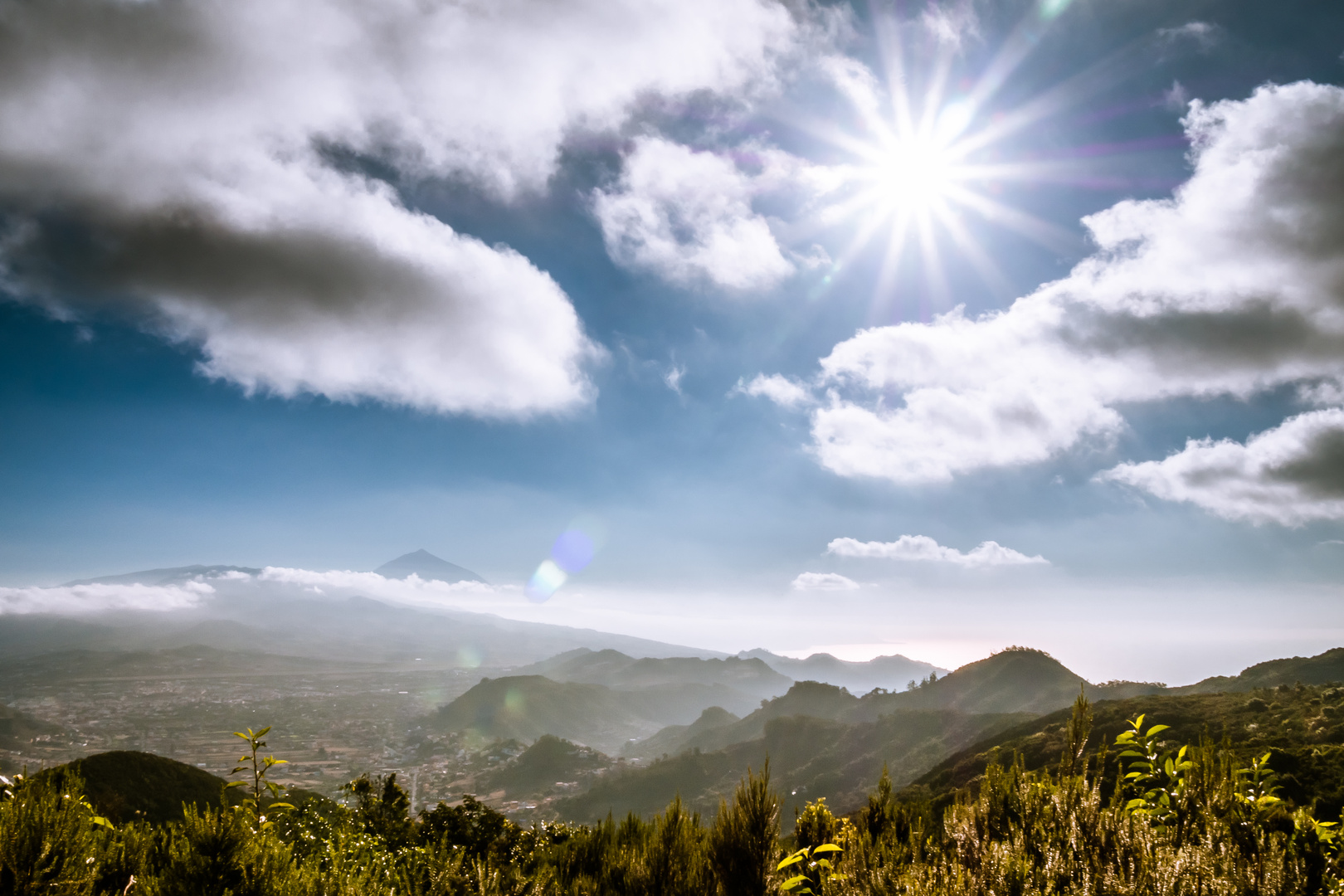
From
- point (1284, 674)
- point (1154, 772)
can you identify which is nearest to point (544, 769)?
point (1284, 674)

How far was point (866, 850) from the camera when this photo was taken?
18.1ft

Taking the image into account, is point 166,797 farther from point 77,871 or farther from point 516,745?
point 516,745

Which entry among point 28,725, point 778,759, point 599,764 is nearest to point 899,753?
point 778,759

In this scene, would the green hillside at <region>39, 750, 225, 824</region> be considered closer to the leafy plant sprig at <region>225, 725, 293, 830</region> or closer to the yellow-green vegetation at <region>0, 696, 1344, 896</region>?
the leafy plant sprig at <region>225, 725, 293, 830</region>

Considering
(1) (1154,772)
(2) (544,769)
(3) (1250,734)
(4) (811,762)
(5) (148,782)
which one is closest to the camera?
(1) (1154,772)

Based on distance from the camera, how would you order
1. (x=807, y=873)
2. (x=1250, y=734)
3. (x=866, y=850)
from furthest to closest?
(x=1250, y=734)
(x=866, y=850)
(x=807, y=873)

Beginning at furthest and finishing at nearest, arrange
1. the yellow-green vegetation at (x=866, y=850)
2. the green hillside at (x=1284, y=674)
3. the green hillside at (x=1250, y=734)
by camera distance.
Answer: the green hillside at (x=1284, y=674)
the green hillside at (x=1250, y=734)
the yellow-green vegetation at (x=866, y=850)

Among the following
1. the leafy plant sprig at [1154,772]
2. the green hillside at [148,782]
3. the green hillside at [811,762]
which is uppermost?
the leafy plant sprig at [1154,772]

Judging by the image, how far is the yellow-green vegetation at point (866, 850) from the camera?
3795mm

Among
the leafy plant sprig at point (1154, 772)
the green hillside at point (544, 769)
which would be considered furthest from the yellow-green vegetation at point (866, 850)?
the green hillside at point (544, 769)

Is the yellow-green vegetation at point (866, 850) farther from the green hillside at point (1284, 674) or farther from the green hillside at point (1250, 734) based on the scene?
the green hillside at point (1284, 674)

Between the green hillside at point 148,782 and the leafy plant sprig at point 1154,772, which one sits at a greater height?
the leafy plant sprig at point 1154,772

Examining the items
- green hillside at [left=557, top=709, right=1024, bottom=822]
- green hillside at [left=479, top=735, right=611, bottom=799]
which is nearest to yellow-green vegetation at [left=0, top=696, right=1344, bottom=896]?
green hillside at [left=557, top=709, right=1024, bottom=822]

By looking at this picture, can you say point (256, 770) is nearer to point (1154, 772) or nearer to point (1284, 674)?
point (1154, 772)
